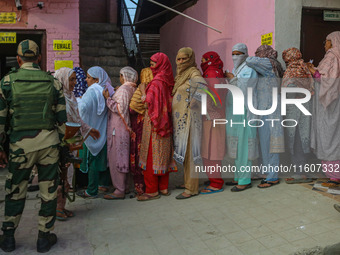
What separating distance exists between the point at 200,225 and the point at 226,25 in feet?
13.6

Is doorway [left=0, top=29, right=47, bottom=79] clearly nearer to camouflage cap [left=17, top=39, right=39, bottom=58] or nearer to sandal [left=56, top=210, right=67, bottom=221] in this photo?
camouflage cap [left=17, top=39, right=39, bottom=58]

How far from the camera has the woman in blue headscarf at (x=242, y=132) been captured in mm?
4656

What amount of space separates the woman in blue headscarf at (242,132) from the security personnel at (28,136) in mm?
2290

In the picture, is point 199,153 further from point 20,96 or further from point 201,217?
point 20,96

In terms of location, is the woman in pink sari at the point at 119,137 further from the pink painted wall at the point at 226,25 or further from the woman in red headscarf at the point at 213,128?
the pink painted wall at the point at 226,25

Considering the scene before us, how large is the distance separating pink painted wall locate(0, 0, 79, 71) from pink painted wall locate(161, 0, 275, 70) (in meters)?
2.62

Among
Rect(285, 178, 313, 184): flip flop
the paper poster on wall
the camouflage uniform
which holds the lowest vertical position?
Rect(285, 178, 313, 184): flip flop

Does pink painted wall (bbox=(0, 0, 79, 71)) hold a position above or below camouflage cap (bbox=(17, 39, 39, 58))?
above

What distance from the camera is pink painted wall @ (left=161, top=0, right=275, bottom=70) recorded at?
549cm

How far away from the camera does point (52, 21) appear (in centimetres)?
636

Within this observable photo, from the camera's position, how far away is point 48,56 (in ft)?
20.7

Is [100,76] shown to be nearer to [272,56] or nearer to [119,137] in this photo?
[119,137]

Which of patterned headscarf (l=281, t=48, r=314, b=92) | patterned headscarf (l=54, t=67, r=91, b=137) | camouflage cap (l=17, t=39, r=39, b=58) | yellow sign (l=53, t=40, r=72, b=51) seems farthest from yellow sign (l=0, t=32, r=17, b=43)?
patterned headscarf (l=281, t=48, r=314, b=92)

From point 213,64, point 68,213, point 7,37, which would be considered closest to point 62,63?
point 7,37
